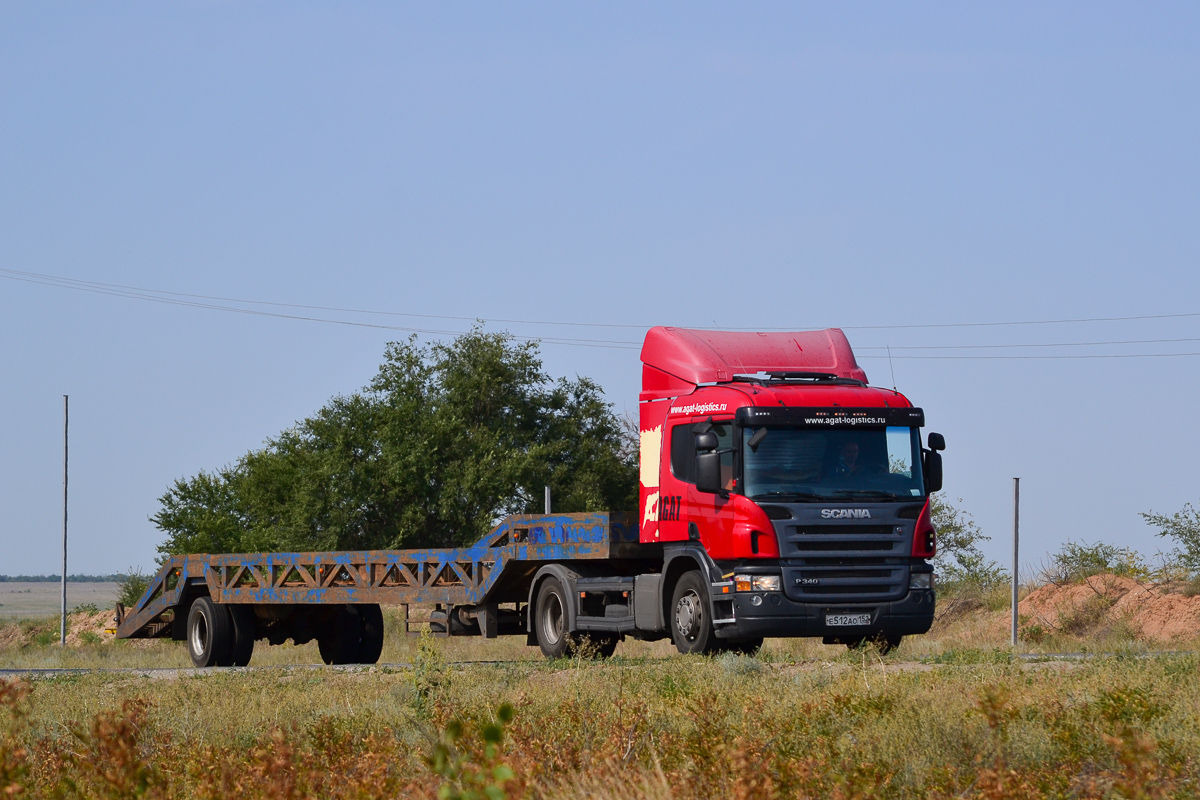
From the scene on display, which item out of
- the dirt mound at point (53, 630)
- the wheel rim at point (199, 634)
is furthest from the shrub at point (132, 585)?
the wheel rim at point (199, 634)

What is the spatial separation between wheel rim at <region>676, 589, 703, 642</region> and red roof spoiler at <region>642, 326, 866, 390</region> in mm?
2586

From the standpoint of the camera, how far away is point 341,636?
2167 centimetres

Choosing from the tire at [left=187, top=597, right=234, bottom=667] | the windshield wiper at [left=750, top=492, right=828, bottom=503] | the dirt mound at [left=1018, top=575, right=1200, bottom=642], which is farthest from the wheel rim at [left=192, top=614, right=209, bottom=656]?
the dirt mound at [left=1018, top=575, right=1200, bottom=642]

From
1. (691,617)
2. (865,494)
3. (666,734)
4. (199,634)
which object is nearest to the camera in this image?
(666,734)

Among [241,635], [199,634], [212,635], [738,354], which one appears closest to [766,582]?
[738,354]

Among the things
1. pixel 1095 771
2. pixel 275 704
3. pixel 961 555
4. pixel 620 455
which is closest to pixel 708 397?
pixel 275 704

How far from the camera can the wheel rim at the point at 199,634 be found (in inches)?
837

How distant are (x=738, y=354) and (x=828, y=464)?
221cm

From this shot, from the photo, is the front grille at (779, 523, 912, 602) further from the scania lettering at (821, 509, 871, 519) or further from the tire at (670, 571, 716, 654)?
the tire at (670, 571, 716, 654)

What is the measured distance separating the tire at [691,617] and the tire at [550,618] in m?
1.94

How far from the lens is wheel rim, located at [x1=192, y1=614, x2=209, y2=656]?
21266mm

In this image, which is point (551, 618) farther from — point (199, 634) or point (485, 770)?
point (485, 770)

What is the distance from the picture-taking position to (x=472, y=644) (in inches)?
1206

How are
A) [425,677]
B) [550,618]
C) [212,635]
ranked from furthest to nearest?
[212,635]
[550,618]
[425,677]
